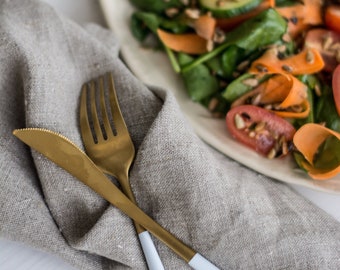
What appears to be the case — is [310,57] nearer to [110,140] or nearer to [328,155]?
[328,155]

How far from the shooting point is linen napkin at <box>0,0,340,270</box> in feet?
3.86

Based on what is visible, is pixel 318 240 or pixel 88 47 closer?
pixel 318 240

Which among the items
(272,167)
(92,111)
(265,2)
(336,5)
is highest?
(92,111)

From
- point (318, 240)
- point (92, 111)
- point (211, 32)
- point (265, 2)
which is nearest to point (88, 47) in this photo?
point (92, 111)

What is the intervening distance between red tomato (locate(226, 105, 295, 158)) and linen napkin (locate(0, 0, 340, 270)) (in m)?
0.21

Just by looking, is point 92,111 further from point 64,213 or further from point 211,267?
point 211,267

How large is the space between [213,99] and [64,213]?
0.67m

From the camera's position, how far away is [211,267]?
3.83ft

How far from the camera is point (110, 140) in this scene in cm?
126

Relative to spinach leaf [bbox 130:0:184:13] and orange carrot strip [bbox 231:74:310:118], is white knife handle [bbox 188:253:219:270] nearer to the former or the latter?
orange carrot strip [bbox 231:74:310:118]

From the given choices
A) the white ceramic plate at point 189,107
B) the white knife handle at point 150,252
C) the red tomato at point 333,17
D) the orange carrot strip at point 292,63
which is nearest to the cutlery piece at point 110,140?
the white knife handle at point 150,252

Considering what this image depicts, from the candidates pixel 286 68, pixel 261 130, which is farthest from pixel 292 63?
pixel 261 130

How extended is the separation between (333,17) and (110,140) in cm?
94

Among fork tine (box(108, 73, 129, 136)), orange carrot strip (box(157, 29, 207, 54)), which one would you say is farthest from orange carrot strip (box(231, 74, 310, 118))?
fork tine (box(108, 73, 129, 136))
